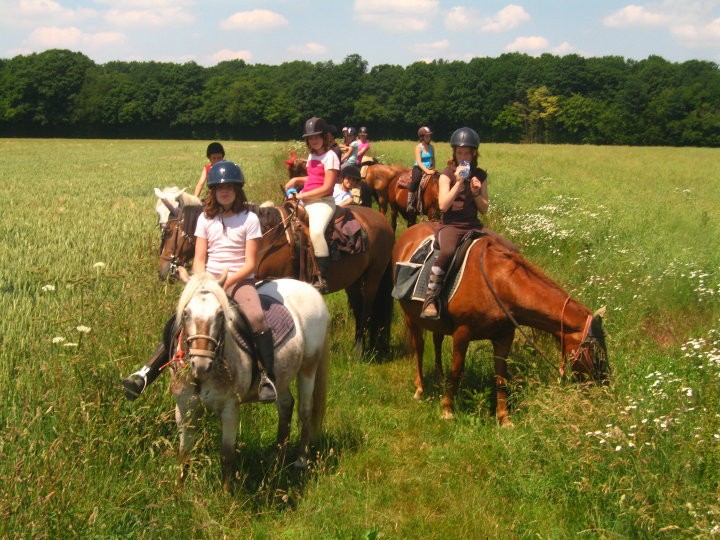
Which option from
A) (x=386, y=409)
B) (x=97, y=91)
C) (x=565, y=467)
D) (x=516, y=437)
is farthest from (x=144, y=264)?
(x=97, y=91)

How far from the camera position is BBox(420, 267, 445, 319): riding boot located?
20.8 ft

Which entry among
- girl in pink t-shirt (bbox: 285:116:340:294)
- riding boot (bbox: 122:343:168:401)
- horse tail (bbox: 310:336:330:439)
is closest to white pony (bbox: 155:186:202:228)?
girl in pink t-shirt (bbox: 285:116:340:294)

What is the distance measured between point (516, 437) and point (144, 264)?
17.8 ft

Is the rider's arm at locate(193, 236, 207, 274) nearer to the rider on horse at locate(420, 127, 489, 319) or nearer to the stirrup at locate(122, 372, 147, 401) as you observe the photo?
the stirrup at locate(122, 372, 147, 401)

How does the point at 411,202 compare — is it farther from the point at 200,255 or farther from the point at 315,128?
the point at 200,255

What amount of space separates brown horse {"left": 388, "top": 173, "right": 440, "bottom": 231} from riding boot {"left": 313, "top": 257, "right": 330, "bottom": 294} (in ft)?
21.0

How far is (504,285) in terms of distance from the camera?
6.02 meters

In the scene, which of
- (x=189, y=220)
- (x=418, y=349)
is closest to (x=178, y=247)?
(x=189, y=220)

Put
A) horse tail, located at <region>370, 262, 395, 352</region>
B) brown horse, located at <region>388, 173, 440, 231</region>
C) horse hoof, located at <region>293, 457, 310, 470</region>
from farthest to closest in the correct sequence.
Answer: brown horse, located at <region>388, 173, 440, 231</region>
horse tail, located at <region>370, 262, 395, 352</region>
horse hoof, located at <region>293, 457, 310, 470</region>

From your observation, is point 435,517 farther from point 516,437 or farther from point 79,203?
point 79,203

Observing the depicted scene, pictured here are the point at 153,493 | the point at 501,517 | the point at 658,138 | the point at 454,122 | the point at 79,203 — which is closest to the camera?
the point at 153,493

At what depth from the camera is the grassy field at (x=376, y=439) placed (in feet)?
12.5

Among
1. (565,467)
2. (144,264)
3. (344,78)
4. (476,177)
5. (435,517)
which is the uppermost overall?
(344,78)

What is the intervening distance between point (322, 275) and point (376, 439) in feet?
8.10
